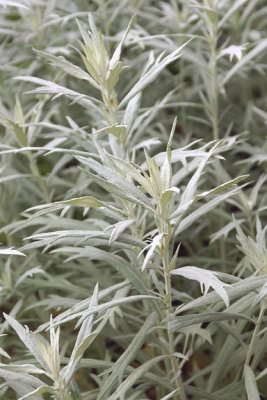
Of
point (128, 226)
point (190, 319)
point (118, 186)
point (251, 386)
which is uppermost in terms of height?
point (118, 186)

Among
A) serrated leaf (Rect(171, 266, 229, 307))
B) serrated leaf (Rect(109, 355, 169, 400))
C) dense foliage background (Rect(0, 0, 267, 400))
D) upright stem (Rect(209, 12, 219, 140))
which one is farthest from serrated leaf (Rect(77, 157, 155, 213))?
upright stem (Rect(209, 12, 219, 140))

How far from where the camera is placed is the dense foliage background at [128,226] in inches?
40.5

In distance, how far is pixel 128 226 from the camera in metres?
1.16

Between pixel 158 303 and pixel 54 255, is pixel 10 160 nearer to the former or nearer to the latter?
pixel 54 255

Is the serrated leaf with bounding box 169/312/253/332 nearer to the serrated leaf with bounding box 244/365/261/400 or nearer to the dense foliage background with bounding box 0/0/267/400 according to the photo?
the dense foliage background with bounding box 0/0/267/400

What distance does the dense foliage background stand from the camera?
1028 millimetres

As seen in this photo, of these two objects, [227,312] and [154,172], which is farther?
[227,312]

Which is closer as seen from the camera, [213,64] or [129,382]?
[129,382]

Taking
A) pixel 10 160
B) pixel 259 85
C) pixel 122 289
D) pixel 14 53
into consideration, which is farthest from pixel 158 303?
pixel 259 85

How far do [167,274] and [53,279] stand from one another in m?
0.50

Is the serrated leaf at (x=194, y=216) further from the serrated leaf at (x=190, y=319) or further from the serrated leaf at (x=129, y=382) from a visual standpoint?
the serrated leaf at (x=129, y=382)

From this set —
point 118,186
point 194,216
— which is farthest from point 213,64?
point 118,186

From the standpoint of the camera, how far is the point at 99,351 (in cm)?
165

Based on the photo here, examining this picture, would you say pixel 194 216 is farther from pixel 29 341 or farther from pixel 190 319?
pixel 29 341
